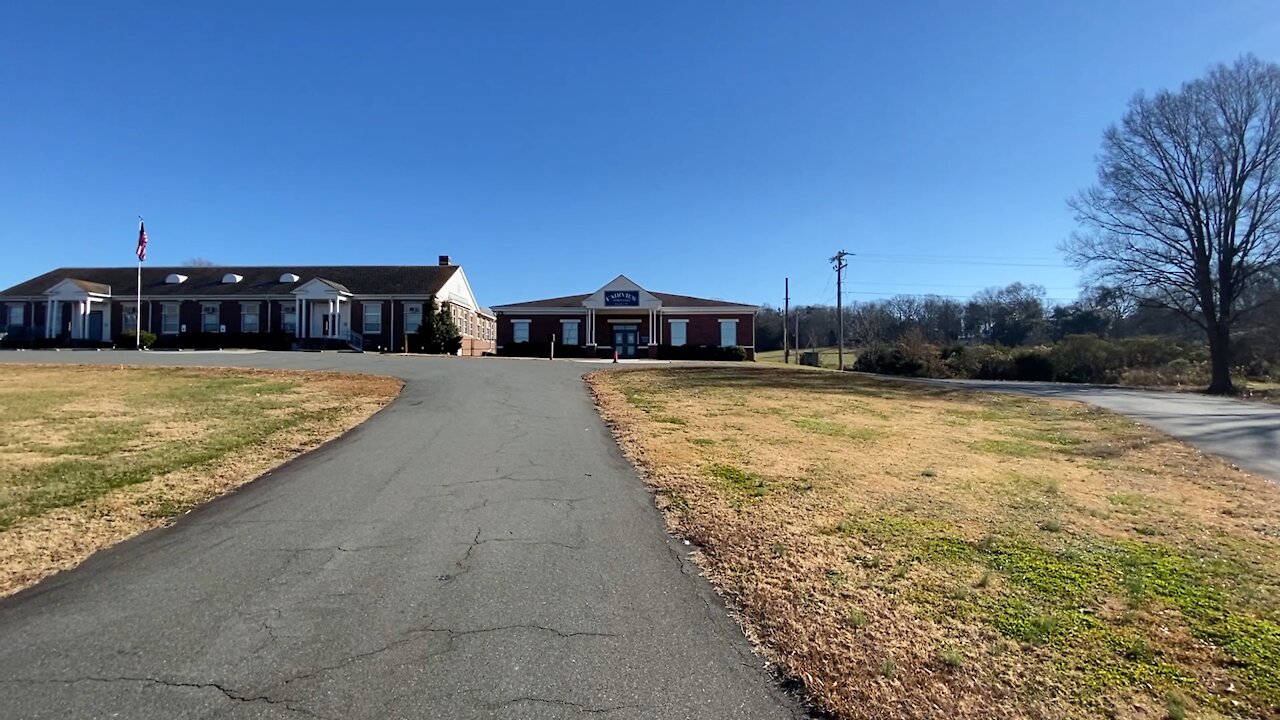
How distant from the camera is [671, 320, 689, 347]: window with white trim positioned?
149ft

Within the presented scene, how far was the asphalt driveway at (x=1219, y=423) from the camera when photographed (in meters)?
10.9

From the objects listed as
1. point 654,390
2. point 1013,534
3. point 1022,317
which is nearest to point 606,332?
point 654,390

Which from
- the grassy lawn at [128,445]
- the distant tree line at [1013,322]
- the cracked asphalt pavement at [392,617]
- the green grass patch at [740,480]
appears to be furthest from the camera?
the distant tree line at [1013,322]

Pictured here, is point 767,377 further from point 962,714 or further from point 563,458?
point 962,714

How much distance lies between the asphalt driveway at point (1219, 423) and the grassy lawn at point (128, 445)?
13.7 meters

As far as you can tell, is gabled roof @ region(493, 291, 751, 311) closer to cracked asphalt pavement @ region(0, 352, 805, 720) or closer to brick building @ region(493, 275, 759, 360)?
brick building @ region(493, 275, 759, 360)

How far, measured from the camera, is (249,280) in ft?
156

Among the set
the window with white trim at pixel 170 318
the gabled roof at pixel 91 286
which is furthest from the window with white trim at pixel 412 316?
the gabled roof at pixel 91 286

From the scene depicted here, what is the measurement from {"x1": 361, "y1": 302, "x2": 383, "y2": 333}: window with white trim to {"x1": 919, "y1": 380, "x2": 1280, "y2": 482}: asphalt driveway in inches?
1535

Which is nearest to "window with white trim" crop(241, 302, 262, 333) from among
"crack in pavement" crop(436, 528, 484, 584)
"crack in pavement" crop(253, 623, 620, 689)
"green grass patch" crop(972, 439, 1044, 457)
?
"green grass patch" crop(972, 439, 1044, 457)

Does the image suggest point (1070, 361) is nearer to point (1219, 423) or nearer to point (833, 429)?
point (1219, 423)

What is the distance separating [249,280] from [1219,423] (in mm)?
53002

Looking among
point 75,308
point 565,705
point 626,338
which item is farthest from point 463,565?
point 75,308

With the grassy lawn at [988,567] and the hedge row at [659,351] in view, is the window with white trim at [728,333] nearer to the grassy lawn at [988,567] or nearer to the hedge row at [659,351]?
the hedge row at [659,351]
